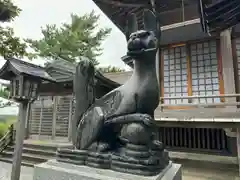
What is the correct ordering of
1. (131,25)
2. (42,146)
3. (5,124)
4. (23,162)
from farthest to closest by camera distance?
(5,124)
(42,146)
(23,162)
(131,25)

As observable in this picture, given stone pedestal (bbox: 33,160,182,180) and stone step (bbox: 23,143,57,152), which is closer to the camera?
stone pedestal (bbox: 33,160,182,180)

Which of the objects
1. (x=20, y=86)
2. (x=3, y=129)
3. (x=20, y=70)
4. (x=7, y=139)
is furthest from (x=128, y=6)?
(x=3, y=129)

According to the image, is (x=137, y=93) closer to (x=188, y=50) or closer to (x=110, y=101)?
(x=110, y=101)

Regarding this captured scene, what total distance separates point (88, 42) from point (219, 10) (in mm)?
9984

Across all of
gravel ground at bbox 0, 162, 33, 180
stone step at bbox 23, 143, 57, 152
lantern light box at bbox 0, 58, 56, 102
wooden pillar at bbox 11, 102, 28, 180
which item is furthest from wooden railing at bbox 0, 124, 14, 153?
lantern light box at bbox 0, 58, 56, 102

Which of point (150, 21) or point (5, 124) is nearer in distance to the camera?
point (150, 21)

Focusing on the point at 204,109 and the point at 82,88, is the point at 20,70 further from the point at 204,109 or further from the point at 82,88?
the point at 204,109

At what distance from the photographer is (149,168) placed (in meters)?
1.39

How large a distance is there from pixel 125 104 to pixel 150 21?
2.84 ft

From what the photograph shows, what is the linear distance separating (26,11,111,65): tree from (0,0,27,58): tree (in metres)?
3.81

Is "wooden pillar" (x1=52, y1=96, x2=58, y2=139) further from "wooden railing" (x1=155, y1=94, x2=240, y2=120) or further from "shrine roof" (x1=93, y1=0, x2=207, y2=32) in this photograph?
"wooden railing" (x1=155, y1=94, x2=240, y2=120)

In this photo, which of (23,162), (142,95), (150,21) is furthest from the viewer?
(23,162)

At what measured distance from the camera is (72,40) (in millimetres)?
11133

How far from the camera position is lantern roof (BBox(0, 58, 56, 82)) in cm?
306
